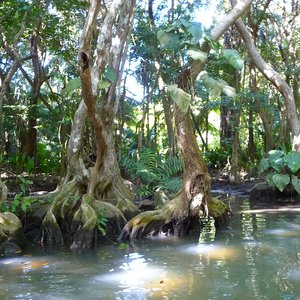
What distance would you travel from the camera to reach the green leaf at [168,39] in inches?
266

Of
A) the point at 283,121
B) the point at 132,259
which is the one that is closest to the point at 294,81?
the point at 283,121

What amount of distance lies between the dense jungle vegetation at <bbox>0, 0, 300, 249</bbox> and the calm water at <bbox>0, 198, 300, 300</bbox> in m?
0.88

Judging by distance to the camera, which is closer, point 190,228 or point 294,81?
point 190,228

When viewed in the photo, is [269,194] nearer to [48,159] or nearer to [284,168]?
[284,168]

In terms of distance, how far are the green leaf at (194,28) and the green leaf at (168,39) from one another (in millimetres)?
264

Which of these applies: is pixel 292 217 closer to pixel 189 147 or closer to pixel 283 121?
pixel 189 147

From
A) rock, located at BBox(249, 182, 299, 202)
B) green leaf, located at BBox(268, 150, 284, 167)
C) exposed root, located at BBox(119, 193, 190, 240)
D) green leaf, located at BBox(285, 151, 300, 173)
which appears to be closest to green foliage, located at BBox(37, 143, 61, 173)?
rock, located at BBox(249, 182, 299, 202)

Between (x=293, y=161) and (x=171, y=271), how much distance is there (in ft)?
22.7

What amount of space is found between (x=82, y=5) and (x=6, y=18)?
2004mm

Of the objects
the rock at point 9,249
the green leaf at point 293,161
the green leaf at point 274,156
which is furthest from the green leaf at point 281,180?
the rock at point 9,249

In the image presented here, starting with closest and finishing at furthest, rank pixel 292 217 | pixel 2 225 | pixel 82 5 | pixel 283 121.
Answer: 1. pixel 2 225
2. pixel 292 217
3. pixel 82 5
4. pixel 283 121

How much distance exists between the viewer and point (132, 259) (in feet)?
20.8

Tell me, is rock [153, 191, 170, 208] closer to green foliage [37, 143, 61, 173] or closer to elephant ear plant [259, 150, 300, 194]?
elephant ear plant [259, 150, 300, 194]

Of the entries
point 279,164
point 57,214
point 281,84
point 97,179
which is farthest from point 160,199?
point 281,84
